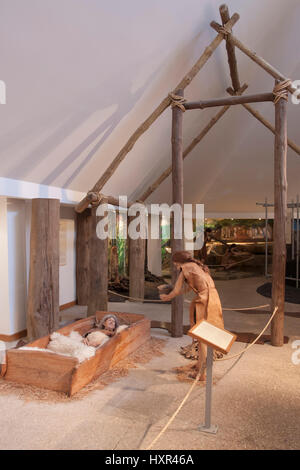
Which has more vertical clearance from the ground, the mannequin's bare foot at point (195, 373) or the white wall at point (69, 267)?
the white wall at point (69, 267)

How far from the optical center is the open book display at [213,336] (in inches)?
111

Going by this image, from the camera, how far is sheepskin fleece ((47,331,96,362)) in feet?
12.2

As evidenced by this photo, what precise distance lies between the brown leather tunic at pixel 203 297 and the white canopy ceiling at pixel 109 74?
2.28 meters

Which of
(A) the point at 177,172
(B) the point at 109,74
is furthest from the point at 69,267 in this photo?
(B) the point at 109,74

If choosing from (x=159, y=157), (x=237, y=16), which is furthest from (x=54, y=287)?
(x=237, y=16)

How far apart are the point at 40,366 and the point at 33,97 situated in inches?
104

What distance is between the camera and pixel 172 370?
425cm

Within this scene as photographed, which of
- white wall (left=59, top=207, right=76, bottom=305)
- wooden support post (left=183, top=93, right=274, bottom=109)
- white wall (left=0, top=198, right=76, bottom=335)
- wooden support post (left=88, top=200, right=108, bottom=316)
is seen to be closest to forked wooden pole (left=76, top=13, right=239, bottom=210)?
wooden support post (left=183, top=93, right=274, bottom=109)

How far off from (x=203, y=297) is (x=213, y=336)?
42.5 inches

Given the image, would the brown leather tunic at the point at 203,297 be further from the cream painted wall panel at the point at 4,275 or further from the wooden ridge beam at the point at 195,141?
the wooden ridge beam at the point at 195,141

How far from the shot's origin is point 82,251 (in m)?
7.76

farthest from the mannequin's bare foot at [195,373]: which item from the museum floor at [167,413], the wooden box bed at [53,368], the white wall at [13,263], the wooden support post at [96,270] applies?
the white wall at [13,263]

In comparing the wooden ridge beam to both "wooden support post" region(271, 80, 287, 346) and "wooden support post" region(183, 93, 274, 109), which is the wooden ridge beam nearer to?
"wooden support post" region(183, 93, 274, 109)
